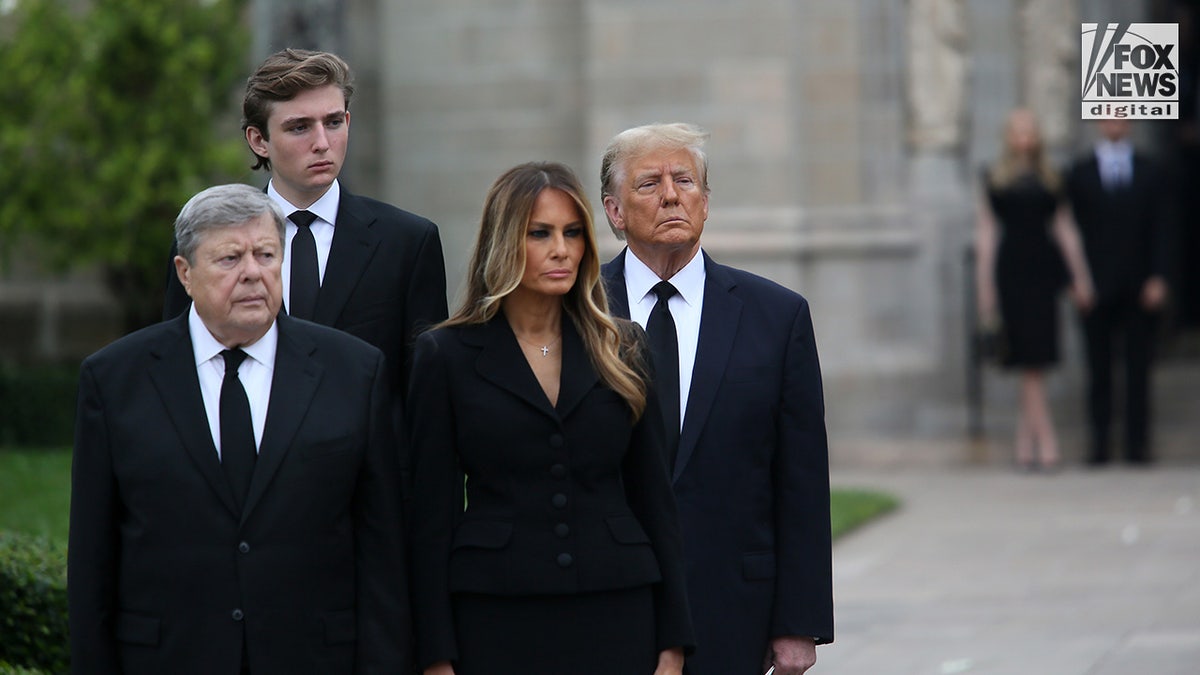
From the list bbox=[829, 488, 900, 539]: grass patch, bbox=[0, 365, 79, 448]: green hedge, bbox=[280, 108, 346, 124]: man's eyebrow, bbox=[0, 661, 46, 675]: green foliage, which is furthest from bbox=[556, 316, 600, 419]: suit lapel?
bbox=[0, 365, 79, 448]: green hedge

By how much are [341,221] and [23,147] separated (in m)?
11.4

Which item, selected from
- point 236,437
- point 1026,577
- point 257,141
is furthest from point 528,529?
point 1026,577

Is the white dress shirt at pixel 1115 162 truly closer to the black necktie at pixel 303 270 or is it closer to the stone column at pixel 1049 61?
the stone column at pixel 1049 61

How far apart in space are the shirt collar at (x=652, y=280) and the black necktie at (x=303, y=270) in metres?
0.79

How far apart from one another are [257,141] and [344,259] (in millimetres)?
365

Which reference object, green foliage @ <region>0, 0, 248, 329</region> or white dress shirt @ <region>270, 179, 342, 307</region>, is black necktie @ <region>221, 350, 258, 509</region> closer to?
white dress shirt @ <region>270, 179, 342, 307</region>

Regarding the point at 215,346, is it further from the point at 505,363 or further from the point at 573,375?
the point at 573,375

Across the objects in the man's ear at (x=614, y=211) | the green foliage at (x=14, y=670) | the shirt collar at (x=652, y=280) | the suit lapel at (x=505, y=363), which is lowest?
the green foliage at (x=14, y=670)

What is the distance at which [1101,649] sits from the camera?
728 centimetres

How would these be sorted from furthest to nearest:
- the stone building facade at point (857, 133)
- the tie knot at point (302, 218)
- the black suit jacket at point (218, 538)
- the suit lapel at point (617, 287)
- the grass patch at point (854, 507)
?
the stone building facade at point (857, 133) < the grass patch at point (854, 507) < the tie knot at point (302, 218) < the suit lapel at point (617, 287) < the black suit jacket at point (218, 538)

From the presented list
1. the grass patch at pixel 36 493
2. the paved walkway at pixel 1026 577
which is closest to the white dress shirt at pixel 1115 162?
the paved walkway at pixel 1026 577

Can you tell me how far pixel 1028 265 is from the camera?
1270 centimetres

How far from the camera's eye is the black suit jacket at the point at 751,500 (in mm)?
4430

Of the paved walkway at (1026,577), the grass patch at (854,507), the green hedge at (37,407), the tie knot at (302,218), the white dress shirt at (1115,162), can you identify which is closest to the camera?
the tie knot at (302,218)
